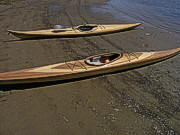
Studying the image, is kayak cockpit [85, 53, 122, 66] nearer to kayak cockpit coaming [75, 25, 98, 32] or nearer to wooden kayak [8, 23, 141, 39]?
wooden kayak [8, 23, 141, 39]

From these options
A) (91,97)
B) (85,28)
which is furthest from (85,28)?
(91,97)

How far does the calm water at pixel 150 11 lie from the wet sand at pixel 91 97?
302cm

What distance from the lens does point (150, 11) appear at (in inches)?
542

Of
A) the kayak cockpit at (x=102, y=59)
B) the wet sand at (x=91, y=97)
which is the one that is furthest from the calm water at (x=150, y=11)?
the kayak cockpit at (x=102, y=59)

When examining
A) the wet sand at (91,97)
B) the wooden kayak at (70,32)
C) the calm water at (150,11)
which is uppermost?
the calm water at (150,11)

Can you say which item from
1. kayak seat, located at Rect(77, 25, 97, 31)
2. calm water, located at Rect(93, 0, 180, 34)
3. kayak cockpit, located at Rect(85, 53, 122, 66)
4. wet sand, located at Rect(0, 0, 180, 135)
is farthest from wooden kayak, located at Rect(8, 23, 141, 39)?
calm water, located at Rect(93, 0, 180, 34)

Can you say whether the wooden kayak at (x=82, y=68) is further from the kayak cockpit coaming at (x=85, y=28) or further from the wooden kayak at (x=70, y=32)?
the kayak cockpit coaming at (x=85, y=28)

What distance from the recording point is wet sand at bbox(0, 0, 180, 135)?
4.30m

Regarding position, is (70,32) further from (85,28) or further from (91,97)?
(91,97)

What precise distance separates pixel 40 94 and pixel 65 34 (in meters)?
4.30

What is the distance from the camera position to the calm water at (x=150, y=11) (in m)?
11.4

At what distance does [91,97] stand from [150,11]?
11.3 metres

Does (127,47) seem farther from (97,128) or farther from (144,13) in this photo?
(144,13)

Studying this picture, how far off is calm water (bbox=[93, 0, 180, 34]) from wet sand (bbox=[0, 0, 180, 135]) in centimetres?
302
